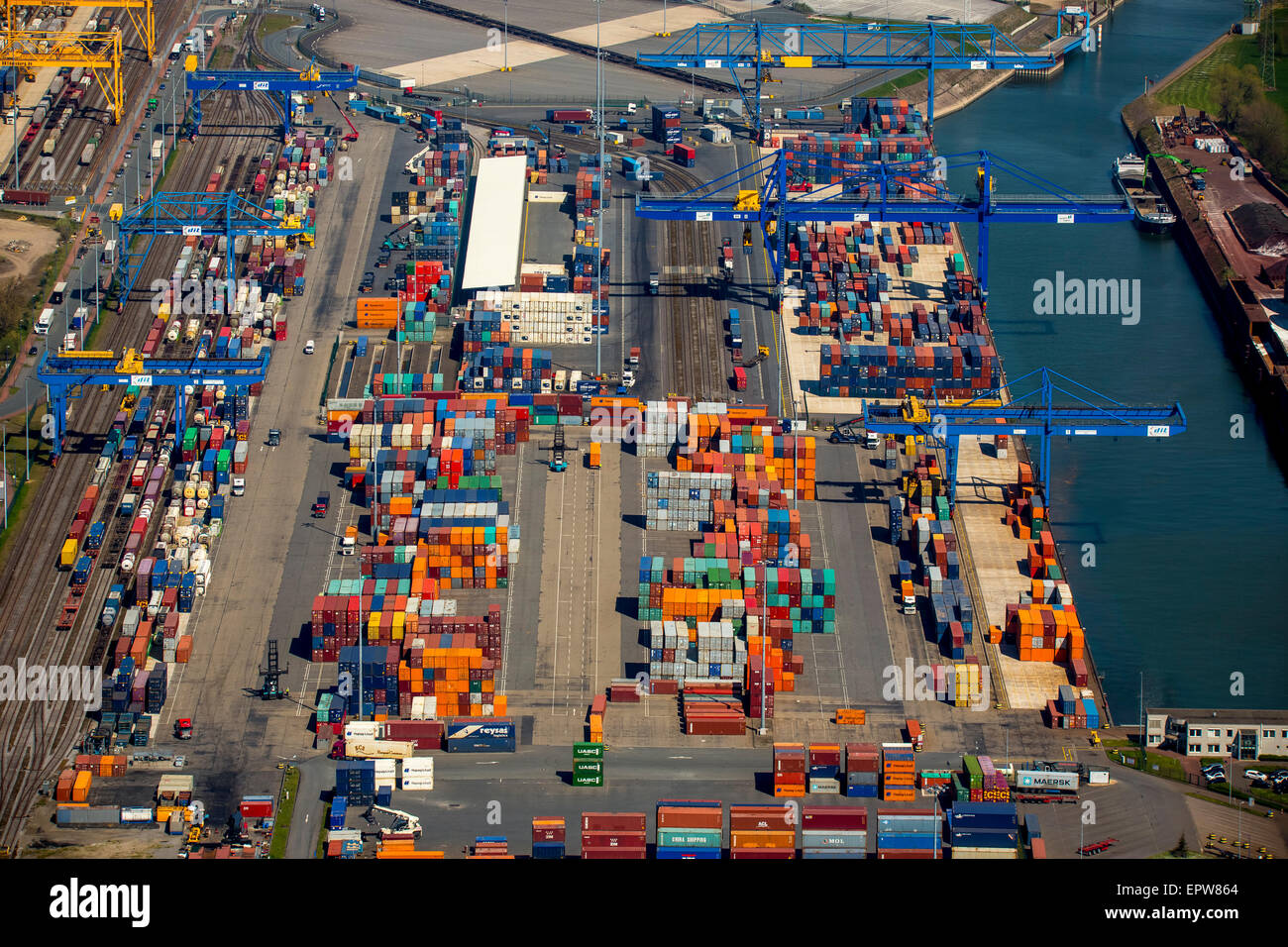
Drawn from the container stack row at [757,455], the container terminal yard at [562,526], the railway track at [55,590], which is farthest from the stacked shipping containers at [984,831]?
the railway track at [55,590]

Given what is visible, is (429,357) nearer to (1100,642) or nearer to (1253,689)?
(1100,642)

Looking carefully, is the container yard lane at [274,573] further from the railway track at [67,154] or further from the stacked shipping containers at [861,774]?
the railway track at [67,154]

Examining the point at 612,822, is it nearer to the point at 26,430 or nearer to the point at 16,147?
the point at 26,430

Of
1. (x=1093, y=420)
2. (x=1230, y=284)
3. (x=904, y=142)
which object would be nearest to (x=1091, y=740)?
(x=1093, y=420)

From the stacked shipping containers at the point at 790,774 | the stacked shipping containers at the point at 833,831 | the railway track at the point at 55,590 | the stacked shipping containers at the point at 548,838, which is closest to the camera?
the stacked shipping containers at the point at 548,838

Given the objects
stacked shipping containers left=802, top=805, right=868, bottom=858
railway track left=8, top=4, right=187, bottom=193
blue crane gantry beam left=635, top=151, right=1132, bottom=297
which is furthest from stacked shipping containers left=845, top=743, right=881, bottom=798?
railway track left=8, top=4, right=187, bottom=193

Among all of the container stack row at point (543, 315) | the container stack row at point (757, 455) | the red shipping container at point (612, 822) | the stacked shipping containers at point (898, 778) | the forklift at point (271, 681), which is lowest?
the red shipping container at point (612, 822)

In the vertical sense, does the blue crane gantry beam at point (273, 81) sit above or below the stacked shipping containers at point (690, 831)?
above
